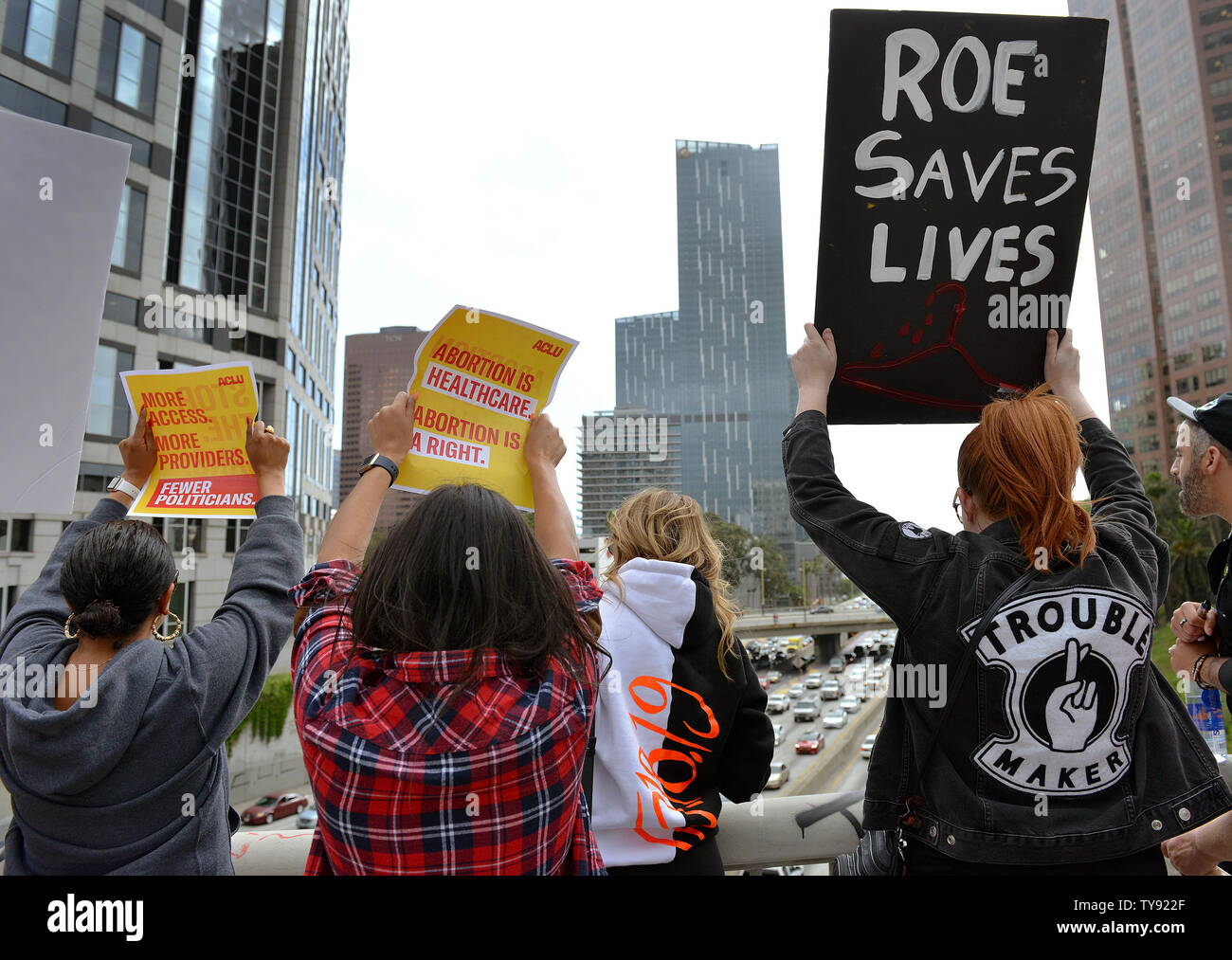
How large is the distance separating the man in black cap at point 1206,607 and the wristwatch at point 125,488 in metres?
3.03

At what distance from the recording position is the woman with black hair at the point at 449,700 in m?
1.20

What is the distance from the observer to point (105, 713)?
146cm

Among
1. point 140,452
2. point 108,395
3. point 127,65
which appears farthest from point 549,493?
point 127,65

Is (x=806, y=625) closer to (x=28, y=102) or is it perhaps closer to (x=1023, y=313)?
(x=1023, y=313)

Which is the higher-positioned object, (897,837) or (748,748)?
(748,748)

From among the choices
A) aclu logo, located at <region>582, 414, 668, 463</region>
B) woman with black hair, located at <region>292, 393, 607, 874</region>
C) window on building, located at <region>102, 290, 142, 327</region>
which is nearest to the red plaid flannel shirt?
woman with black hair, located at <region>292, 393, 607, 874</region>

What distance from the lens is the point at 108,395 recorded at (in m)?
24.8

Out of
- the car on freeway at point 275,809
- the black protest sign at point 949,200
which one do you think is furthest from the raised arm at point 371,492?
the car on freeway at point 275,809

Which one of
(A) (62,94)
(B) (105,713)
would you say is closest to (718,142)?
(A) (62,94)

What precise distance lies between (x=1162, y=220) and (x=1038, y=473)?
2631 inches

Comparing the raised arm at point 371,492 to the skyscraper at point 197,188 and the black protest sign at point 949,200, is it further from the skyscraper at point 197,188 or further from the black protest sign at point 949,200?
the skyscraper at point 197,188

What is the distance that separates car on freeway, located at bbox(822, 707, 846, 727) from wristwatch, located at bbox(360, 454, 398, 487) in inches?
1396

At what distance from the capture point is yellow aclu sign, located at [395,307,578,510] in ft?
7.19
